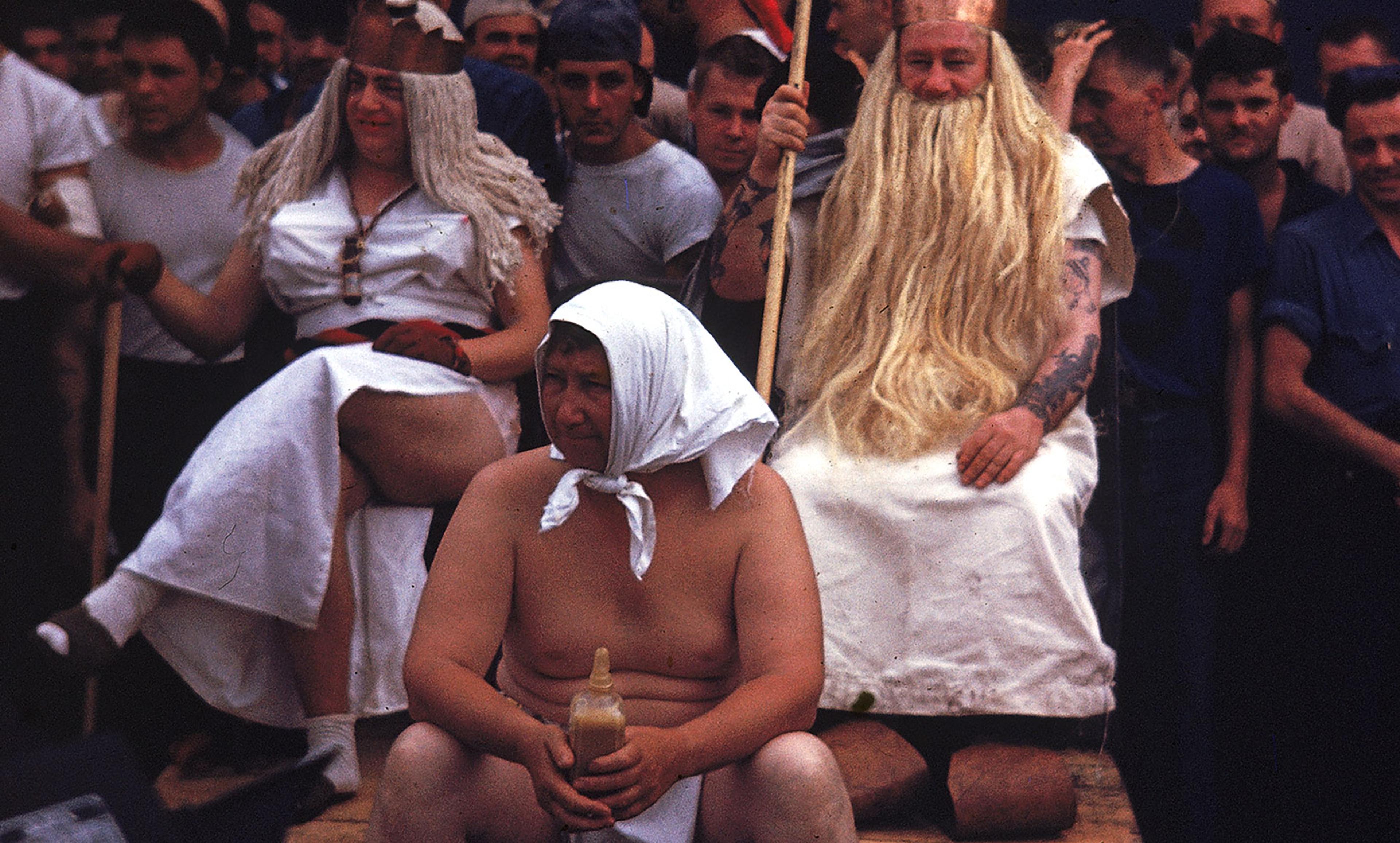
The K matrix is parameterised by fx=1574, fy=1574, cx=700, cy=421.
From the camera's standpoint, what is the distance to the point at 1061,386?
3.98 meters

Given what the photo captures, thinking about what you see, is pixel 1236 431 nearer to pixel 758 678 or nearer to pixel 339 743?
pixel 758 678

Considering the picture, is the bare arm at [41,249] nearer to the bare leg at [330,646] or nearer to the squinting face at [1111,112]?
the bare leg at [330,646]

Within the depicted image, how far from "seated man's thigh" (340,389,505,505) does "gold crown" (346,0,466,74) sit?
3.15 feet

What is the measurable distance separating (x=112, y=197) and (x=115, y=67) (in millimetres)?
968

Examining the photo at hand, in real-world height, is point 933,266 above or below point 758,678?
above

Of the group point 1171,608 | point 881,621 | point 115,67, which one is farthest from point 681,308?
point 115,67

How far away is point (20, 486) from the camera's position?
15.5 feet

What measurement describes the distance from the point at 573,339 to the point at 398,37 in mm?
1929

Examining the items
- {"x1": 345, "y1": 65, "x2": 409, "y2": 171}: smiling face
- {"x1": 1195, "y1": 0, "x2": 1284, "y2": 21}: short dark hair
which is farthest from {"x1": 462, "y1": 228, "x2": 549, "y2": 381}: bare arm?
{"x1": 1195, "y1": 0, "x2": 1284, "y2": 21}: short dark hair

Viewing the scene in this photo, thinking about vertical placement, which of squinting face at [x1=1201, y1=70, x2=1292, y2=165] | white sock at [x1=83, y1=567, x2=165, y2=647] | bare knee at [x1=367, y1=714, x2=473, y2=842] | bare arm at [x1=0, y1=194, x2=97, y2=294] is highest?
A: squinting face at [x1=1201, y1=70, x2=1292, y2=165]

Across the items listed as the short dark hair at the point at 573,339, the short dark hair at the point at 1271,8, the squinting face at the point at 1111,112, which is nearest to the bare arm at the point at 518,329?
the short dark hair at the point at 573,339

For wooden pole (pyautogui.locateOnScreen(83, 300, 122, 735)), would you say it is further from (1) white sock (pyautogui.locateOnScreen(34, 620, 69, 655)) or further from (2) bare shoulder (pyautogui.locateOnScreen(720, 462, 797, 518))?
(2) bare shoulder (pyautogui.locateOnScreen(720, 462, 797, 518))

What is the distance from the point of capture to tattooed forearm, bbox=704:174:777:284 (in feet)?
13.8

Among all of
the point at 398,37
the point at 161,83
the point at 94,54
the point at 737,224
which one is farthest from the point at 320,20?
the point at 737,224
